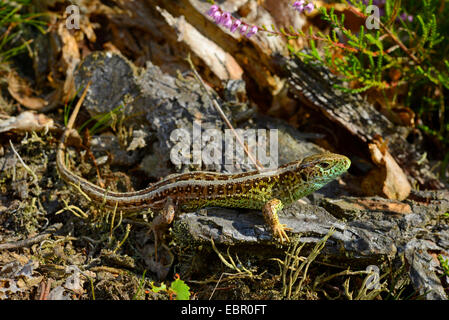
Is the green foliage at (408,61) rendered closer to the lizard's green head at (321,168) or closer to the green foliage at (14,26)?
the lizard's green head at (321,168)

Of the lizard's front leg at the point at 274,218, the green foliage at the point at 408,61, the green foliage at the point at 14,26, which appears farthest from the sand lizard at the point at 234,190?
the green foliage at the point at 14,26

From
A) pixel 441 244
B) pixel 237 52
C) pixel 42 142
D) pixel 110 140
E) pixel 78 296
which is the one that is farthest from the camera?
pixel 237 52

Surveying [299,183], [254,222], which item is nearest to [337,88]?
[299,183]

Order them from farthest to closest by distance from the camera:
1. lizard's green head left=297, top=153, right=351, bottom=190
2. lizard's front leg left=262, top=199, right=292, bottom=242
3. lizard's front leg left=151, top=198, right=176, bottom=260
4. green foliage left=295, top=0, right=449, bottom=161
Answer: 1. green foliage left=295, top=0, right=449, bottom=161
2. lizard's front leg left=151, top=198, right=176, bottom=260
3. lizard's green head left=297, top=153, right=351, bottom=190
4. lizard's front leg left=262, top=199, right=292, bottom=242

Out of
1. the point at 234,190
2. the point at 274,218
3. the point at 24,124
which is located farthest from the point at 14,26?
the point at 274,218

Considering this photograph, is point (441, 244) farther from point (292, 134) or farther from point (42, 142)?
point (42, 142)

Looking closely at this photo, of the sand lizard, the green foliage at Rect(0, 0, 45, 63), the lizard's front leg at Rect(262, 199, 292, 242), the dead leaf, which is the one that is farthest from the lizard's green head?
the green foliage at Rect(0, 0, 45, 63)

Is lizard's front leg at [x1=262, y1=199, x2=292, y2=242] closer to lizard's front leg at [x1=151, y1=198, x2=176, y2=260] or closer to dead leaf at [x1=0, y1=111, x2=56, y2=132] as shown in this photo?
lizard's front leg at [x1=151, y1=198, x2=176, y2=260]
